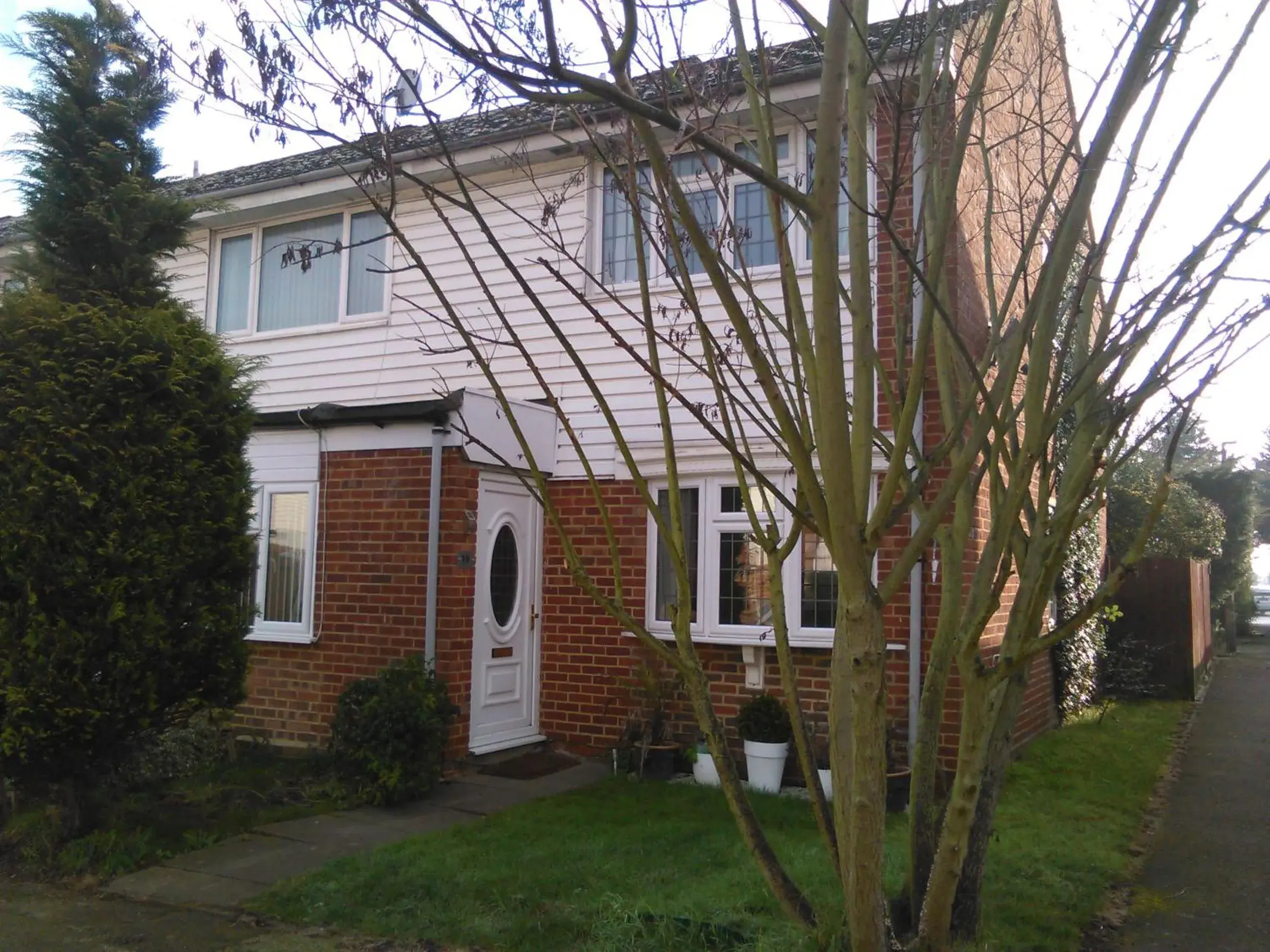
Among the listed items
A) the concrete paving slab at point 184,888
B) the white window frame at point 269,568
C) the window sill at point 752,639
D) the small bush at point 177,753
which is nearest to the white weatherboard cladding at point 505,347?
the white window frame at point 269,568

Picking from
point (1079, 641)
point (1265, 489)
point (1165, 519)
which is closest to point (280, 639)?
point (1079, 641)

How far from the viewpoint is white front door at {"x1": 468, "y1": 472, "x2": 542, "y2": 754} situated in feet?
27.8

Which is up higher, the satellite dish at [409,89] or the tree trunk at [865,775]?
the satellite dish at [409,89]

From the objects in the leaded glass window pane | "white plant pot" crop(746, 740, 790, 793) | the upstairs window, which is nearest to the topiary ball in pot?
"white plant pot" crop(746, 740, 790, 793)

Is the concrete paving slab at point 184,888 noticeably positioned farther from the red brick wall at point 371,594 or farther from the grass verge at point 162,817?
the red brick wall at point 371,594

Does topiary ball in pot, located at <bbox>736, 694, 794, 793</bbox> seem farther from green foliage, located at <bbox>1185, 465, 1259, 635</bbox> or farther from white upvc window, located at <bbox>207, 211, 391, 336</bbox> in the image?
green foliage, located at <bbox>1185, 465, 1259, 635</bbox>

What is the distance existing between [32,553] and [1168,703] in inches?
478

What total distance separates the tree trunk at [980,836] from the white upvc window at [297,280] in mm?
7430

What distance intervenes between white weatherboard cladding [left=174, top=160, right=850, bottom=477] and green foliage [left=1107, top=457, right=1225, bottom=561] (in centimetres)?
901

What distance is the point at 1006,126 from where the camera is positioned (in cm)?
857

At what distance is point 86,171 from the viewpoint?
256 inches

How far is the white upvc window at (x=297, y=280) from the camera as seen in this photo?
10.4 metres

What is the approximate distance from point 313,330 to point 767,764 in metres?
6.17

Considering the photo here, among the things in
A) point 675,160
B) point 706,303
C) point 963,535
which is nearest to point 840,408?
point 963,535
